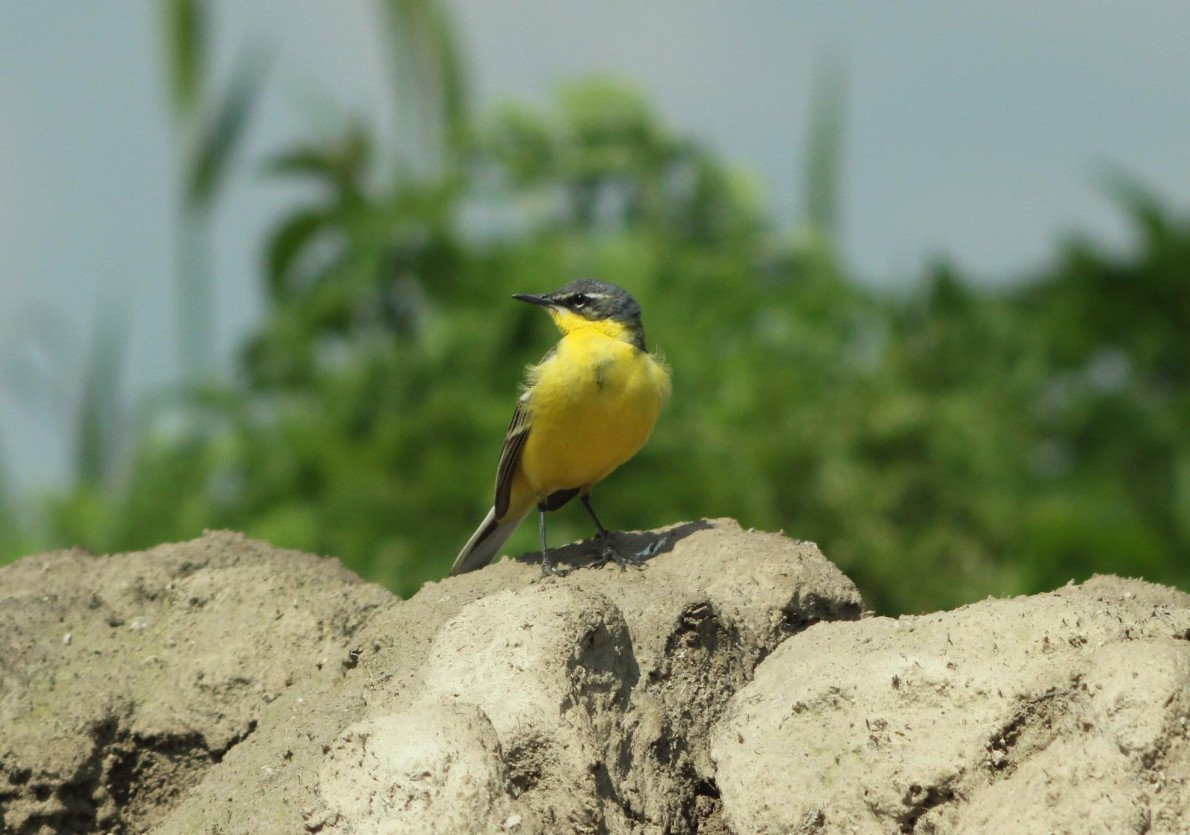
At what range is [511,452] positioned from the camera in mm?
8773

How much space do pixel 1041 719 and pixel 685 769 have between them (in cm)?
132

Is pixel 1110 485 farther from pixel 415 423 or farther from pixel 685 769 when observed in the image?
pixel 685 769

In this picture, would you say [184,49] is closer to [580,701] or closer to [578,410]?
[578,410]

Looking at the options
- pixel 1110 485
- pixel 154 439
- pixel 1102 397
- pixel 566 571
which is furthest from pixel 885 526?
pixel 566 571

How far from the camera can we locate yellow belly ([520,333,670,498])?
27.3 ft

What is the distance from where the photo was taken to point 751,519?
1927cm

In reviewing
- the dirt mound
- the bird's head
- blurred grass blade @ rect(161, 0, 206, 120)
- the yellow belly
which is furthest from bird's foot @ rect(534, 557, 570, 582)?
blurred grass blade @ rect(161, 0, 206, 120)

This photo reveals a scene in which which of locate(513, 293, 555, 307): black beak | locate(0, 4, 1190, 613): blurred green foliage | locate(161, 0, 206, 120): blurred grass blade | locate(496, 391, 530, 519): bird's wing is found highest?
locate(513, 293, 555, 307): black beak

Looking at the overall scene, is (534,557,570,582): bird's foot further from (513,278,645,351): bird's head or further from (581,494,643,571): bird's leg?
(513,278,645,351): bird's head

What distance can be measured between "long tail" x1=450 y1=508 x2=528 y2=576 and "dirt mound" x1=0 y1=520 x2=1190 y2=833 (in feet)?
5.79

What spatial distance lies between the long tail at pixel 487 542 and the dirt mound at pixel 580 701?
5.79 feet

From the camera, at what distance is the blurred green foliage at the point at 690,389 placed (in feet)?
62.1

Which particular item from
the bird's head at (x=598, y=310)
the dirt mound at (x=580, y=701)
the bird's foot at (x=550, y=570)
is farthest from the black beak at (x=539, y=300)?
the dirt mound at (x=580, y=701)

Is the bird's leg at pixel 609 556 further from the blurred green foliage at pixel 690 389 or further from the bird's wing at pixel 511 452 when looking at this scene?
the blurred green foliage at pixel 690 389
